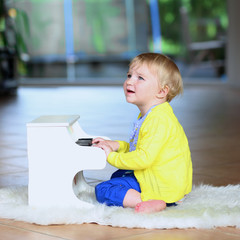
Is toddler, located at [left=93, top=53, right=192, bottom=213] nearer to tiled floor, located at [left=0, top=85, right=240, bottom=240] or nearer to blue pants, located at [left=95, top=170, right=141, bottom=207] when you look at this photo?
blue pants, located at [left=95, top=170, right=141, bottom=207]

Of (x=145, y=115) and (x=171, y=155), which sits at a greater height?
(x=145, y=115)

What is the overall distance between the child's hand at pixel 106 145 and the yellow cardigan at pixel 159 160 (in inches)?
1.0

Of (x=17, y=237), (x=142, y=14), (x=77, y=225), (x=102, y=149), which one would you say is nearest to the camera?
(x=17, y=237)

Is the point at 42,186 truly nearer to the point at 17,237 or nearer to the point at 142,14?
the point at 17,237

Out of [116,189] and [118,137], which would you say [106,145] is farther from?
[118,137]

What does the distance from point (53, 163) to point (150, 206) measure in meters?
0.37

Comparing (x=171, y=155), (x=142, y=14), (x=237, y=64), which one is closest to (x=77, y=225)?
(x=171, y=155)

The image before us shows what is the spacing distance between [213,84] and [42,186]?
9404mm

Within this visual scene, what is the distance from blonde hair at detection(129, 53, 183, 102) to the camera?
2.06 m

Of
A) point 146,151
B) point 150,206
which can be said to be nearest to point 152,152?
point 146,151

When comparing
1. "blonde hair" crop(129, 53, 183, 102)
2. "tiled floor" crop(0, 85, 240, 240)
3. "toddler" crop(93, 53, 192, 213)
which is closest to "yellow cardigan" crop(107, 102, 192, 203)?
"toddler" crop(93, 53, 192, 213)

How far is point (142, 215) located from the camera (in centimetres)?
186

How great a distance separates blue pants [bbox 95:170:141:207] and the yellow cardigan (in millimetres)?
39

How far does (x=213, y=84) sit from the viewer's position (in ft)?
36.4
